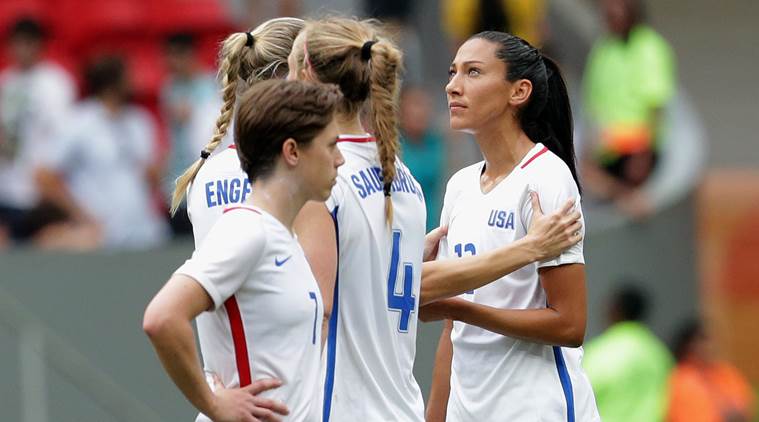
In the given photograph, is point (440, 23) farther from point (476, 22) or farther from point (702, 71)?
point (702, 71)

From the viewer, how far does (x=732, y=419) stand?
1027 cm

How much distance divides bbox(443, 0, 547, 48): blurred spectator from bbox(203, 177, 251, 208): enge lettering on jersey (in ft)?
19.5

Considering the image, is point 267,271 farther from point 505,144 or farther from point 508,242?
point 505,144

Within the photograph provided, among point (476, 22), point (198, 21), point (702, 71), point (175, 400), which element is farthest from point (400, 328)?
point (702, 71)

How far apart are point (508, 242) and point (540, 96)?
0.48m

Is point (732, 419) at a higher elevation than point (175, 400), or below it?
below

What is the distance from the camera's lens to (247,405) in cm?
369

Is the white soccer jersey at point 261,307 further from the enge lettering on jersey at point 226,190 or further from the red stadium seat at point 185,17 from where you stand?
the red stadium seat at point 185,17

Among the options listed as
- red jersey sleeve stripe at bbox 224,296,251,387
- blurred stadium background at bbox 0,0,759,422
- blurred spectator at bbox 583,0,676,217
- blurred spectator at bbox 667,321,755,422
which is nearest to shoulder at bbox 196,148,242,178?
red jersey sleeve stripe at bbox 224,296,251,387

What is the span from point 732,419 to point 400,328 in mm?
6521

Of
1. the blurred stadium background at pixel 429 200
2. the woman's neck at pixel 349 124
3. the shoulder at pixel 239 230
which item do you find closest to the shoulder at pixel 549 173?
the woman's neck at pixel 349 124

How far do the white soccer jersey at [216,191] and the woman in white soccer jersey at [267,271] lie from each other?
16.2 inches

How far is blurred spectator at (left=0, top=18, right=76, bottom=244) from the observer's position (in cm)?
888

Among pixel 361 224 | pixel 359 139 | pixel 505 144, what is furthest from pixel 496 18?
pixel 361 224
